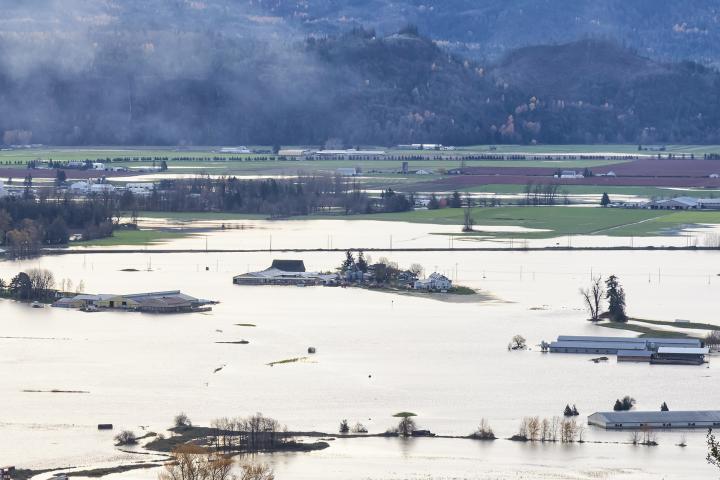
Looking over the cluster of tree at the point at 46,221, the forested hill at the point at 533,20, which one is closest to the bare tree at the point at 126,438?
the cluster of tree at the point at 46,221

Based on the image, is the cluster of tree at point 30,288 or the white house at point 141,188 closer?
the cluster of tree at point 30,288

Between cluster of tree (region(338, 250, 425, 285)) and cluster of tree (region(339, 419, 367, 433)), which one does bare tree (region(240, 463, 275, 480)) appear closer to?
cluster of tree (region(339, 419, 367, 433))

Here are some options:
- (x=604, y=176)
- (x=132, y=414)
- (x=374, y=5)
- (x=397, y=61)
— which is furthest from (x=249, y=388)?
(x=374, y=5)

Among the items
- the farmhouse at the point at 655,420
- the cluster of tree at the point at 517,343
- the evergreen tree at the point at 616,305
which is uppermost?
the evergreen tree at the point at 616,305

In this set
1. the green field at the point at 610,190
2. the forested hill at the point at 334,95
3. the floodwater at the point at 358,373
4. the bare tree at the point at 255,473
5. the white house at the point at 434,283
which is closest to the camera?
the bare tree at the point at 255,473

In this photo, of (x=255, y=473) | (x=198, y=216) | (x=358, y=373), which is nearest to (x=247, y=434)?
(x=255, y=473)

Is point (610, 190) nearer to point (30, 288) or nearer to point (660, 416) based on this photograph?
point (30, 288)

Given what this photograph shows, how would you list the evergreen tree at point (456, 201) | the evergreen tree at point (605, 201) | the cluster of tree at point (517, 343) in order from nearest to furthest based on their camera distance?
the cluster of tree at point (517, 343) → the evergreen tree at point (456, 201) → the evergreen tree at point (605, 201)

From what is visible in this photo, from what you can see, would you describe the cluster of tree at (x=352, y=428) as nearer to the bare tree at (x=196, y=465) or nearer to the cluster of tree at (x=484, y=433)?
the cluster of tree at (x=484, y=433)
